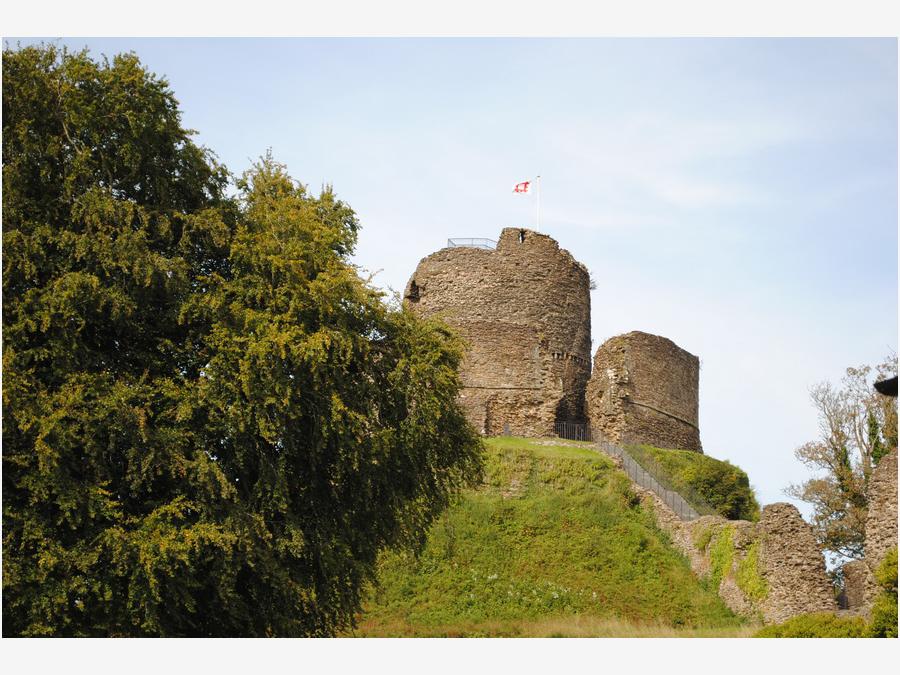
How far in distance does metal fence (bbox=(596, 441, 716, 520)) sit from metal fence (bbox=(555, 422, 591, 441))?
3728 millimetres

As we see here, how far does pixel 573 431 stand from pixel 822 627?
74.7 feet

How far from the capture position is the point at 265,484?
56.8 feet

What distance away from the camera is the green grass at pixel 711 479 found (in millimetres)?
35094

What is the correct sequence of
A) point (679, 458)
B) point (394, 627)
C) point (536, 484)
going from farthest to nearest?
point (679, 458)
point (536, 484)
point (394, 627)

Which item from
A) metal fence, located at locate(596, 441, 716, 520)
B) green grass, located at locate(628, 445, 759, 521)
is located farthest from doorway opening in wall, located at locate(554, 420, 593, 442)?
metal fence, located at locate(596, 441, 716, 520)

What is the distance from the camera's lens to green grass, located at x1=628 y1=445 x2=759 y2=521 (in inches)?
1382

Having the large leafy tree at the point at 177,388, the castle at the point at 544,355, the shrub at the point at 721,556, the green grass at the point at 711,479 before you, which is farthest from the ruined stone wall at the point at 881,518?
the castle at the point at 544,355

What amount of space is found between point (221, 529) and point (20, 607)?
2842 millimetres

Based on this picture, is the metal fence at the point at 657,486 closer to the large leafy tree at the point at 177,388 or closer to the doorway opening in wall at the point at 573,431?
the doorway opening in wall at the point at 573,431

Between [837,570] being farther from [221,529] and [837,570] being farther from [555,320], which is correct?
[221,529]

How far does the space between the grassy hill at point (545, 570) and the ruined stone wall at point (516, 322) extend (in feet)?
20.4

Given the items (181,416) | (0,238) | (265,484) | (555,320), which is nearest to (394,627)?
(265,484)

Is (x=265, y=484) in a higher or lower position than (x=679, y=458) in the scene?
lower

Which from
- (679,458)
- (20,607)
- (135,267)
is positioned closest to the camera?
(20,607)
